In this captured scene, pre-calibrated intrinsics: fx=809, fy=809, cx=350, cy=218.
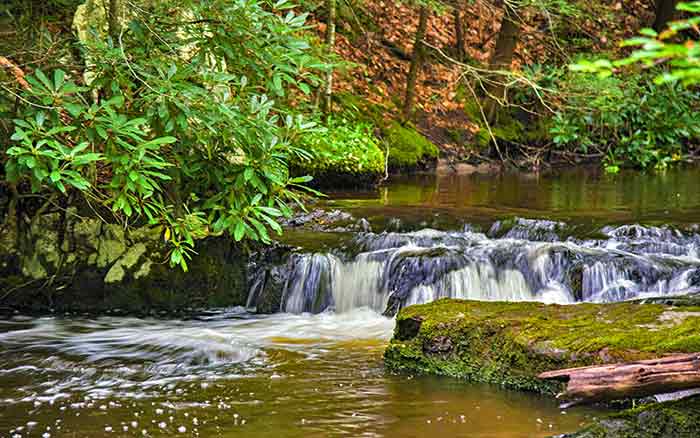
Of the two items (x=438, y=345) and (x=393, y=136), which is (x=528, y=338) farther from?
(x=393, y=136)

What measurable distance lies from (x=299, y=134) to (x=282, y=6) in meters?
0.98

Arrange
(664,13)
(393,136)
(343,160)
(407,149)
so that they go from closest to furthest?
(343,160), (393,136), (407,149), (664,13)

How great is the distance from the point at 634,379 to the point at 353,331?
11.3ft

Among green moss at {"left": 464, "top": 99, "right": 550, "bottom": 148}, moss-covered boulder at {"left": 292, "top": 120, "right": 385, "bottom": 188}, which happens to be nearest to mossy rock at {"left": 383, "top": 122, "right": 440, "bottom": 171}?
moss-covered boulder at {"left": 292, "top": 120, "right": 385, "bottom": 188}

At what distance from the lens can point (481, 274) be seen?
25.2 feet

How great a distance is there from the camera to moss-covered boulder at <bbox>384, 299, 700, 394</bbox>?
4.54m

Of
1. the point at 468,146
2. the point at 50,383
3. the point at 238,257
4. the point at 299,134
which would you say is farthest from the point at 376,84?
the point at 50,383

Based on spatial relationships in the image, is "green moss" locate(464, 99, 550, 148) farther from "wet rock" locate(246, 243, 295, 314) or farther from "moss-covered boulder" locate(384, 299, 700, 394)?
"moss-covered boulder" locate(384, 299, 700, 394)

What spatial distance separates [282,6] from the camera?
5.67m

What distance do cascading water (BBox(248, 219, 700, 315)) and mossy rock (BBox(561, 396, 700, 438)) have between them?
3751mm

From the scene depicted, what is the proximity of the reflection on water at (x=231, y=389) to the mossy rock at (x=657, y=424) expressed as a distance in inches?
23.3

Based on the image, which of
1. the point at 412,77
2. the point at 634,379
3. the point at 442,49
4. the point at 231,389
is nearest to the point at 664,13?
the point at 442,49

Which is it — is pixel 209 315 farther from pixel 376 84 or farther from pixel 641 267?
pixel 376 84

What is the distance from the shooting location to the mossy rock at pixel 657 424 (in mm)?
3512
